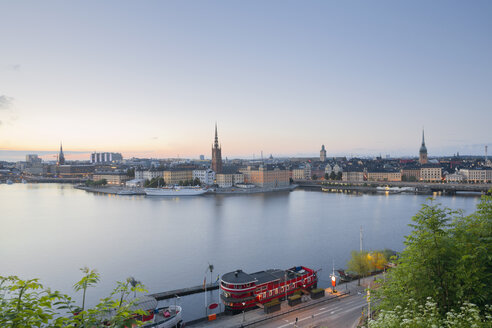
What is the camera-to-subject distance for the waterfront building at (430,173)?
172 ft

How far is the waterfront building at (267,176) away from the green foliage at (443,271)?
41.7 metres

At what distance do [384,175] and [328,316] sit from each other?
165 feet

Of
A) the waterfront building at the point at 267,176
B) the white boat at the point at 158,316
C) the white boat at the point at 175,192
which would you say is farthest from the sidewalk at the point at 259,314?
the waterfront building at the point at 267,176

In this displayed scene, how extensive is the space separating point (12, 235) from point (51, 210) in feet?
29.4

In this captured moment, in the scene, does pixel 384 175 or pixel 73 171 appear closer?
pixel 384 175

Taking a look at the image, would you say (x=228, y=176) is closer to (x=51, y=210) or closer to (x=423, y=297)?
(x=51, y=210)

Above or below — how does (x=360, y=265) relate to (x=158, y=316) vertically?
above

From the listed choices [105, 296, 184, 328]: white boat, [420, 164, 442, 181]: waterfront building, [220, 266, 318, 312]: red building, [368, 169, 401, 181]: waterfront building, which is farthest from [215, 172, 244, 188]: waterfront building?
[105, 296, 184, 328]: white boat

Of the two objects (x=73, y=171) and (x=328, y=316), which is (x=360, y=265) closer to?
(x=328, y=316)

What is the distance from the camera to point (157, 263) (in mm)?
13031

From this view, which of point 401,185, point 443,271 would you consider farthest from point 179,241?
point 401,185

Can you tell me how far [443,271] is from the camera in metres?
4.40

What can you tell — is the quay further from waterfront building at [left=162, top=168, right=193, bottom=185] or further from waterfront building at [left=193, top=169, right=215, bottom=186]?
waterfront building at [left=162, top=168, right=193, bottom=185]

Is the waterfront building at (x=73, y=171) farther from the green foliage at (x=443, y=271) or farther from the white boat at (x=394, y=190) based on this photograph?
the green foliage at (x=443, y=271)
